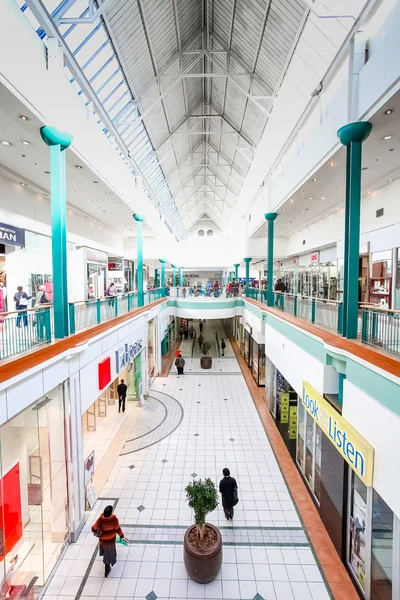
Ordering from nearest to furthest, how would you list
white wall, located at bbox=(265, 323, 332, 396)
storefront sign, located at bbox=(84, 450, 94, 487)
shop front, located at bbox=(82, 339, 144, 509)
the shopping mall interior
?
the shopping mall interior < white wall, located at bbox=(265, 323, 332, 396) < storefront sign, located at bbox=(84, 450, 94, 487) < shop front, located at bbox=(82, 339, 144, 509)

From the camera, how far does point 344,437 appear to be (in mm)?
5109

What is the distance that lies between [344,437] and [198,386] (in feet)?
36.7

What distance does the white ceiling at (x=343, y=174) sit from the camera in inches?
216

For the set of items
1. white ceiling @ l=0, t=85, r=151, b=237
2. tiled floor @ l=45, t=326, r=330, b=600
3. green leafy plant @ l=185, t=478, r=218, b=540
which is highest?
white ceiling @ l=0, t=85, r=151, b=237

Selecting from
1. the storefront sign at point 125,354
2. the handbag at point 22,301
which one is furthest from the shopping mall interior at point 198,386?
the storefront sign at point 125,354

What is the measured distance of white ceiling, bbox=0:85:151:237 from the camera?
220 inches

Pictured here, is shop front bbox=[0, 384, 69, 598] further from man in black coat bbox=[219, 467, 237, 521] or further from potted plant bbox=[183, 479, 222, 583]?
man in black coat bbox=[219, 467, 237, 521]

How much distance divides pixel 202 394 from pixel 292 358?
727 cm

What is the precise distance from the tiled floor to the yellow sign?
2.43 meters

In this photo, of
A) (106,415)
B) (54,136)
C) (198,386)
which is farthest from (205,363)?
(54,136)

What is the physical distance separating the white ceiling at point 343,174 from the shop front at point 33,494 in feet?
25.0

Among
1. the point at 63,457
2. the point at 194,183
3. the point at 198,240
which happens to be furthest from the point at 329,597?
the point at 198,240

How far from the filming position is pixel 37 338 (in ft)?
17.4

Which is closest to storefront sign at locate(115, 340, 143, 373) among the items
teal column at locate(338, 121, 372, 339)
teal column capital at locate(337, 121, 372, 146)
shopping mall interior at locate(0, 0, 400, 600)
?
shopping mall interior at locate(0, 0, 400, 600)
